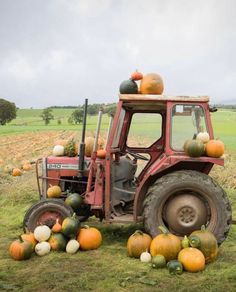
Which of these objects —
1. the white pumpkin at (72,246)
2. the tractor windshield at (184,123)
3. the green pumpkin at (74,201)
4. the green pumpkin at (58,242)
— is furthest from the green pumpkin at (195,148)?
the green pumpkin at (58,242)

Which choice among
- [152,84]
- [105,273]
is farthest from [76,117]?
[105,273]

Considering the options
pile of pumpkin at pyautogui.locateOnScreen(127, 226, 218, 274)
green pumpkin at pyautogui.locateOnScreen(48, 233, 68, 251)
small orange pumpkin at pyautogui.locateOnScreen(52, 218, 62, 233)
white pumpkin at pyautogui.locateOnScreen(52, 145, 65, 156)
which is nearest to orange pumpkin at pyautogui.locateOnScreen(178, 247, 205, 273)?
pile of pumpkin at pyautogui.locateOnScreen(127, 226, 218, 274)

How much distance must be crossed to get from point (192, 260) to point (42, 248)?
212 cm

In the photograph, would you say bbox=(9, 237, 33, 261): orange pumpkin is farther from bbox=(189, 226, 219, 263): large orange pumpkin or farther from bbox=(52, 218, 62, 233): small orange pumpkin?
bbox=(189, 226, 219, 263): large orange pumpkin

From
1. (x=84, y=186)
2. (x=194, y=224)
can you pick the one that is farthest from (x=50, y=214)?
(x=194, y=224)

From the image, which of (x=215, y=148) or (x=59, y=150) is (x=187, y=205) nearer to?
(x=215, y=148)

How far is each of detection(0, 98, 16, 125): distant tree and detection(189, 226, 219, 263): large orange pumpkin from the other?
3274 inches

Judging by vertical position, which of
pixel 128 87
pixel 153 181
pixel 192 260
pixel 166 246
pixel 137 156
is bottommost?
pixel 192 260

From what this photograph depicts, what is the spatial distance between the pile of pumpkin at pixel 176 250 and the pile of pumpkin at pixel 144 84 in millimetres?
2091

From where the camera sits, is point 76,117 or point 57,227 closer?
point 57,227

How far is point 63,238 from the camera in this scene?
627 cm

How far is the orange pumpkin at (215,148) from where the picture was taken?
612 centimetres

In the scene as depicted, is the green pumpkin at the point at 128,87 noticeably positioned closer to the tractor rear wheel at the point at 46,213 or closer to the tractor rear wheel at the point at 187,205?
the tractor rear wheel at the point at 187,205

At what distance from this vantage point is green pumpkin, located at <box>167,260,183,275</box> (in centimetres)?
532
